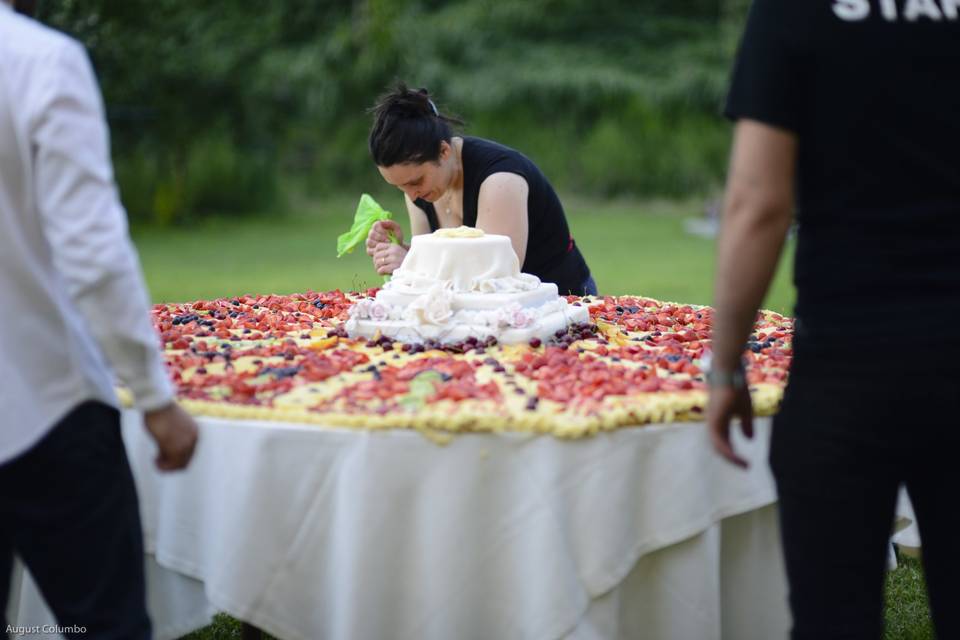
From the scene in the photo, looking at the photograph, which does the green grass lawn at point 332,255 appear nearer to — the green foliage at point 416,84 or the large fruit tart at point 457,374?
the green foliage at point 416,84

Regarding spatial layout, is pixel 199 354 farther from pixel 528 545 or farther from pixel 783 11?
pixel 783 11

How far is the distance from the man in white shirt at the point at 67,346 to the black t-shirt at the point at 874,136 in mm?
1054

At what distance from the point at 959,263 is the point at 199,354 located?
1.93 meters

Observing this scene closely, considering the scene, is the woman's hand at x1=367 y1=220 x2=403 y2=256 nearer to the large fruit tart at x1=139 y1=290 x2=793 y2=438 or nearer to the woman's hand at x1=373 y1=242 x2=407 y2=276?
the woman's hand at x1=373 y1=242 x2=407 y2=276

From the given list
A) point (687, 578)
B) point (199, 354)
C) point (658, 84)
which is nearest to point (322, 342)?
point (199, 354)

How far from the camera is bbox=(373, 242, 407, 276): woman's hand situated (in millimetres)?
3961

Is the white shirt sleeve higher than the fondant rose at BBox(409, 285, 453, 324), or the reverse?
the white shirt sleeve

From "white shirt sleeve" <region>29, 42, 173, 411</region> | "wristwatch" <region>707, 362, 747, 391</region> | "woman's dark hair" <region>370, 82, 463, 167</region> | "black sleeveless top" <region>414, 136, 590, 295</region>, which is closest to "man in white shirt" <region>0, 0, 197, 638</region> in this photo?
"white shirt sleeve" <region>29, 42, 173, 411</region>

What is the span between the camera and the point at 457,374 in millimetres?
2740

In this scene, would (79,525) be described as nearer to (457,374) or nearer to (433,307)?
(457,374)

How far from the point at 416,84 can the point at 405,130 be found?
17.6m

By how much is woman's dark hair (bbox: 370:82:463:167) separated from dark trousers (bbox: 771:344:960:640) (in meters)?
2.21

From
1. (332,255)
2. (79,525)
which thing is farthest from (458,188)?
(332,255)

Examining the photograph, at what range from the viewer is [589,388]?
2.65 m
